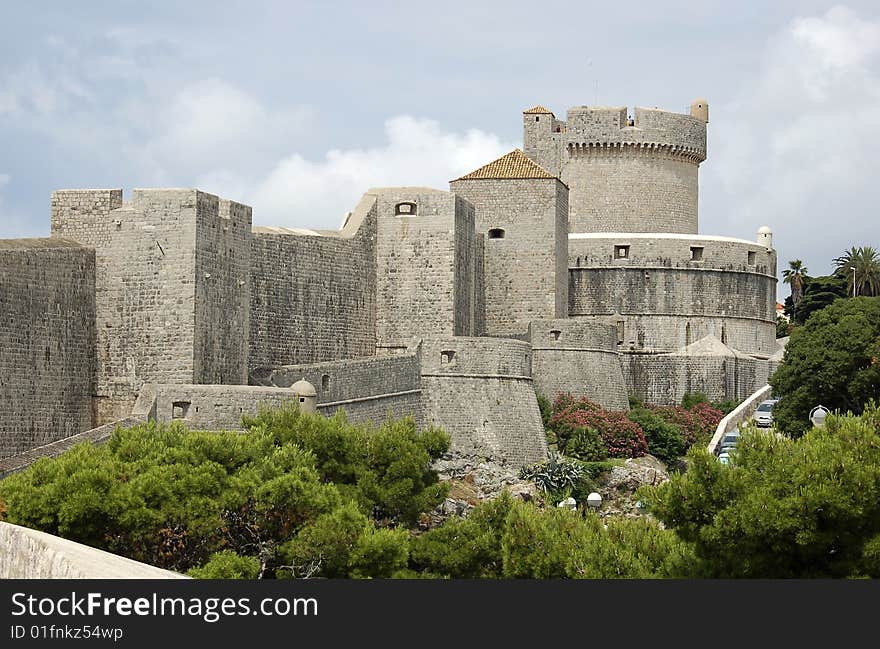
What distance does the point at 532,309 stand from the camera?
45.8 meters

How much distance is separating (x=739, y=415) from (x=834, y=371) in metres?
8.22

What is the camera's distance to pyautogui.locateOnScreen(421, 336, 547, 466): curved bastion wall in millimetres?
41125

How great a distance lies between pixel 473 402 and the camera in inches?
1626

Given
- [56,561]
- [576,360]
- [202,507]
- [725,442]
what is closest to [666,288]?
[576,360]

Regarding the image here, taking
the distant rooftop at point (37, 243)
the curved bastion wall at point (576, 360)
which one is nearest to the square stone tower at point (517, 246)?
the curved bastion wall at point (576, 360)

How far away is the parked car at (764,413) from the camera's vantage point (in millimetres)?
43834

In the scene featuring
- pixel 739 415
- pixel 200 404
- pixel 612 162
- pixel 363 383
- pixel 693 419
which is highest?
pixel 612 162

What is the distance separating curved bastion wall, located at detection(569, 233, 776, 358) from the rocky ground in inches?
361

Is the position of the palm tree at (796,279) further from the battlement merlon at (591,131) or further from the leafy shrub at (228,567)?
the leafy shrub at (228,567)

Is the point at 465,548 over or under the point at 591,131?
Answer: under

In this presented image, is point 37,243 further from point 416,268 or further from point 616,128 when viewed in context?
point 616,128

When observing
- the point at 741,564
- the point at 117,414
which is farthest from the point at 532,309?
the point at 741,564

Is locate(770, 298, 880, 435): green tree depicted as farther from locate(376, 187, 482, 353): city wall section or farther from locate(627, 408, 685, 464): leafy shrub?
locate(376, 187, 482, 353): city wall section

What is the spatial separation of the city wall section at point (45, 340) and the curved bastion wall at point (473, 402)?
10.5m
